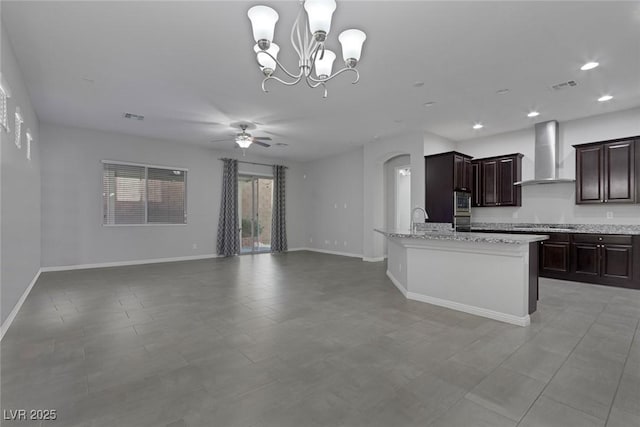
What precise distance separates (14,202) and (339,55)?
4154mm

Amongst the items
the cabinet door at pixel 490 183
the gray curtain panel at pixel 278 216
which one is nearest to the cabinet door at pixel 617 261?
the cabinet door at pixel 490 183

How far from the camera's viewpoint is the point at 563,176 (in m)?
6.03

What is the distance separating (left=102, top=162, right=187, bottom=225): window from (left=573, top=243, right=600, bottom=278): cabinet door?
8649 mm

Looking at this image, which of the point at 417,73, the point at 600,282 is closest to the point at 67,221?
the point at 417,73

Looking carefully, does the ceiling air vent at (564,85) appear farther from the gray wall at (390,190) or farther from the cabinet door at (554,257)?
the gray wall at (390,190)

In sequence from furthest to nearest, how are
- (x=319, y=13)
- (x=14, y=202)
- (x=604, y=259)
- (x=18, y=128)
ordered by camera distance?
(x=604, y=259) < (x=18, y=128) < (x=14, y=202) < (x=319, y=13)

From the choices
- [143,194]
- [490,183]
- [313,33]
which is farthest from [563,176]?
[143,194]

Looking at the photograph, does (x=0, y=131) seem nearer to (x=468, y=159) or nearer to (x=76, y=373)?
(x=76, y=373)

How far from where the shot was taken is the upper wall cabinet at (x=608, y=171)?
5.04 m

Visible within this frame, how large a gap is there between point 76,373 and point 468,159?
7.39 metres

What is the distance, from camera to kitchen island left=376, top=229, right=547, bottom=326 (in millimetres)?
3293

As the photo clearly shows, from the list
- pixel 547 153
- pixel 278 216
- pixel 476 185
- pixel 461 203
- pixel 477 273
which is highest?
pixel 547 153

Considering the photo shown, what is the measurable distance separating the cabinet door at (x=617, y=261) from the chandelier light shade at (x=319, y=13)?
595 centimetres

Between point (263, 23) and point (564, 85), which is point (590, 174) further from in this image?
point (263, 23)
